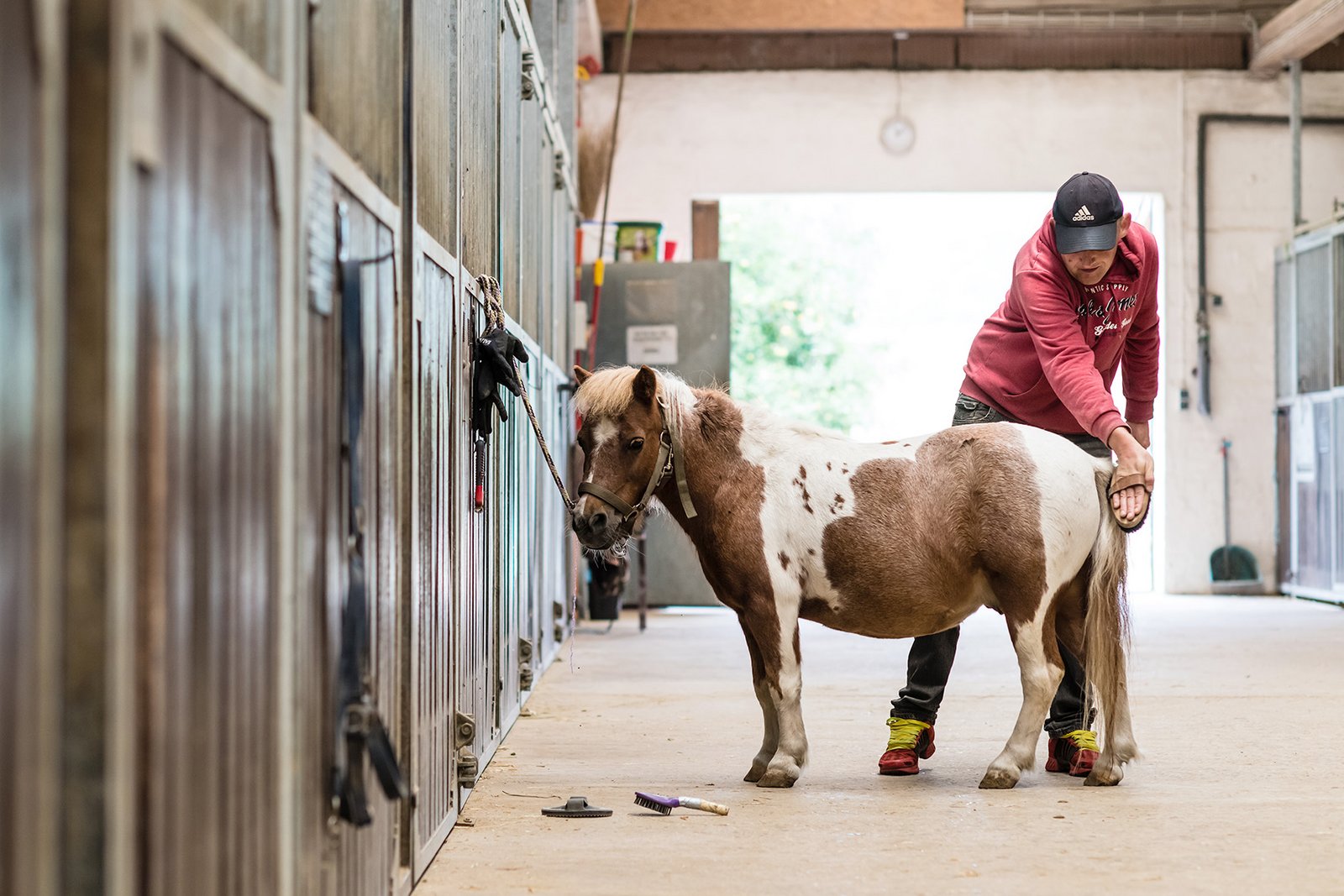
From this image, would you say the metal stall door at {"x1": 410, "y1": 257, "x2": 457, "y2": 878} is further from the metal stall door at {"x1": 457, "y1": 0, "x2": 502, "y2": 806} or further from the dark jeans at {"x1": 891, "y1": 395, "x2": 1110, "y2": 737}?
the dark jeans at {"x1": 891, "y1": 395, "x2": 1110, "y2": 737}

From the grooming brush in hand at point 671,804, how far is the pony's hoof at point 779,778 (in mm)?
297

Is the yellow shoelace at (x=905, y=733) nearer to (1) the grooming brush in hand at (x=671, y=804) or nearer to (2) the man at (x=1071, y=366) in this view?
(2) the man at (x=1071, y=366)

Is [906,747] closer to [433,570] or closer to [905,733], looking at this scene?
[905,733]

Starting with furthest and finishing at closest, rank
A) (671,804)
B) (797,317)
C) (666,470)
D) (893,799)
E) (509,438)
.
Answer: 1. (797,317)
2. (509,438)
3. (666,470)
4. (893,799)
5. (671,804)

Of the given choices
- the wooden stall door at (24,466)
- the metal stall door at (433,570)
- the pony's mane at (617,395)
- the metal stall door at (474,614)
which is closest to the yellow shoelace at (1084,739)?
the pony's mane at (617,395)

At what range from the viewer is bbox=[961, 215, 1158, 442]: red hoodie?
148 inches

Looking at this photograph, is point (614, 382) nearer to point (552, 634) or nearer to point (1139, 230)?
point (1139, 230)

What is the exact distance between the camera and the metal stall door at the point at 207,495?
49.8 inches

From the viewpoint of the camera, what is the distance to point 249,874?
158cm

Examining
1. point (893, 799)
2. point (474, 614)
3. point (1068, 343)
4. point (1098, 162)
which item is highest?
point (1098, 162)

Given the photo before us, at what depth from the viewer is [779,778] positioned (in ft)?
11.6

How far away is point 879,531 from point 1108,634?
66cm

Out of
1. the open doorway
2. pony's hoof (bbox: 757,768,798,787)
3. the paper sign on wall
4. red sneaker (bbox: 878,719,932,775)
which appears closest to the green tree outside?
the open doorway

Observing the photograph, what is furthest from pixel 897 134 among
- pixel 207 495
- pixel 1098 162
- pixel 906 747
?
pixel 207 495
